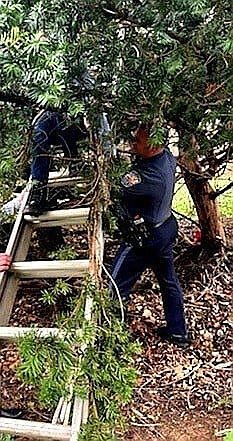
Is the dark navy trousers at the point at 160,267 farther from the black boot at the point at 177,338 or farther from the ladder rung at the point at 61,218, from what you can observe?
the ladder rung at the point at 61,218

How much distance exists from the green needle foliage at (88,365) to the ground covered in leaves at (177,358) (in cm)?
144

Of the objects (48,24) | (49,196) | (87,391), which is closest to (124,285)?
(49,196)

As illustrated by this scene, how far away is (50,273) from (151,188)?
2.98 ft

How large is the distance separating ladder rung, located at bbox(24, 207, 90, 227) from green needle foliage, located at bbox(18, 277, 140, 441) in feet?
3.93

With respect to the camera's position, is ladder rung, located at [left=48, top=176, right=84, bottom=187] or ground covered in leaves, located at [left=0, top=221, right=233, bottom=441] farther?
ground covered in leaves, located at [left=0, top=221, right=233, bottom=441]

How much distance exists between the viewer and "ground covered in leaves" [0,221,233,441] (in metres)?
3.70

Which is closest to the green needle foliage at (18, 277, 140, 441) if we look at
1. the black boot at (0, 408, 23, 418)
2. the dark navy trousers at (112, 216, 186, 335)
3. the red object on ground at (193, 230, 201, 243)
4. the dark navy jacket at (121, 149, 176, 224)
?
the dark navy jacket at (121, 149, 176, 224)

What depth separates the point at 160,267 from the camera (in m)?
4.20

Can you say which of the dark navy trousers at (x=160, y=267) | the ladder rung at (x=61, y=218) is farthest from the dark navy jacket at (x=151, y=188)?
the ladder rung at (x=61, y=218)

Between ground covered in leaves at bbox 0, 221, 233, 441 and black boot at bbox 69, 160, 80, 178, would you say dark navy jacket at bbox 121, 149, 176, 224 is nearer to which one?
black boot at bbox 69, 160, 80, 178

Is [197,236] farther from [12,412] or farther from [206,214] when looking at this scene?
[12,412]

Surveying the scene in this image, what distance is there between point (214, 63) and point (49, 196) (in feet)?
4.96

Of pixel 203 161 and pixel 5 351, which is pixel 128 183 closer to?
pixel 203 161

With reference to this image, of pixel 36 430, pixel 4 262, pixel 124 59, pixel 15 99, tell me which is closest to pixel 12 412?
pixel 4 262
